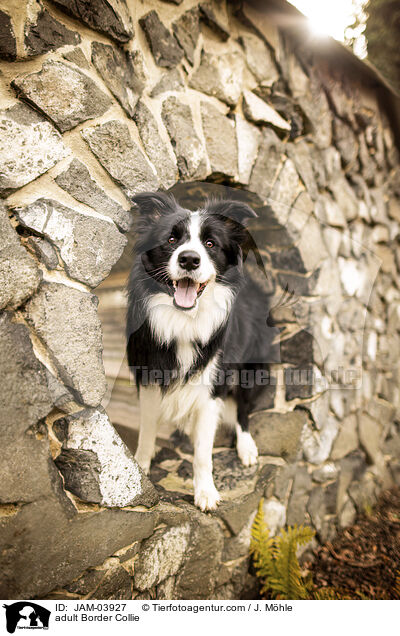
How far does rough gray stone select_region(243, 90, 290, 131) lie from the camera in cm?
192

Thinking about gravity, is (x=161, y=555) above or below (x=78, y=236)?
below

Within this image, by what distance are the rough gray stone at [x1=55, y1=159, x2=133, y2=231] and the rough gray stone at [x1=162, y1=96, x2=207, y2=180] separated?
0.42 metres

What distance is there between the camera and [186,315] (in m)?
1.70

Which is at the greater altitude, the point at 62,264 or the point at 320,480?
the point at 62,264

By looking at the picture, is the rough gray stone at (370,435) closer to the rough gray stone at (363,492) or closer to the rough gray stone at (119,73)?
the rough gray stone at (363,492)

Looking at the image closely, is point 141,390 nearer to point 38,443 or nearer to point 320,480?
point 38,443

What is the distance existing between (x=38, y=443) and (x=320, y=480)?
207 centimetres

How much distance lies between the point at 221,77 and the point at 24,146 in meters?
1.13

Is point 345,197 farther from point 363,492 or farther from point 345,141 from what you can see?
point 363,492

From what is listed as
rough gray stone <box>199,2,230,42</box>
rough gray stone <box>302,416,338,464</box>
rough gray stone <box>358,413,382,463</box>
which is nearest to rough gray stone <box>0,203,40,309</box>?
rough gray stone <box>199,2,230,42</box>

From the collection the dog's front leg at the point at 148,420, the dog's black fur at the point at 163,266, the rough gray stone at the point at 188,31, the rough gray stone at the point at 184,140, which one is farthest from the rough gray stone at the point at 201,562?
the rough gray stone at the point at 188,31

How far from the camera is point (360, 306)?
289cm

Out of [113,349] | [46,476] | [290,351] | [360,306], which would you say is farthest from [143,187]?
[360,306]

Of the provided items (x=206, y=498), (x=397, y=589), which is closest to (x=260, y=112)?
(x=206, y=498)
